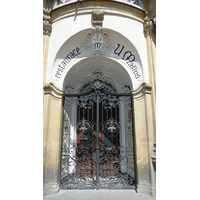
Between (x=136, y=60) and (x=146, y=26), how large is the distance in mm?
1190

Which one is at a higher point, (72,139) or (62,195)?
(72,139)

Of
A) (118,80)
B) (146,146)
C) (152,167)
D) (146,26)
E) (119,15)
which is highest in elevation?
(119,15)

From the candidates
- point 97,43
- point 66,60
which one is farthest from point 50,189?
point 97,43

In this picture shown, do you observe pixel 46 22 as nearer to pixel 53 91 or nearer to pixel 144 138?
pixel 53 91

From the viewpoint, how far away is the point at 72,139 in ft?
20.5

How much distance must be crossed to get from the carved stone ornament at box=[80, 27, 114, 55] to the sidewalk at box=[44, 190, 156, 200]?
178 inches

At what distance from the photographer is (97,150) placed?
17.2 feet

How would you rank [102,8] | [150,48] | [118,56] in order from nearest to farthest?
[150,48]
[102,8]
[118,56]

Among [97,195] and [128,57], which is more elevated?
[128,57]

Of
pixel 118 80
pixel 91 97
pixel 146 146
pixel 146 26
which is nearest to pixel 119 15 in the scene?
pixel 146 26

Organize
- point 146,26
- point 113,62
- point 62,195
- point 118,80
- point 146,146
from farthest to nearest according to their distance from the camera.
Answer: point 118,80 < point 113,62 < point 146,26 < point 146,146 < point 62,195

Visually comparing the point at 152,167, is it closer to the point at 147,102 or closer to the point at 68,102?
the point at 147,102

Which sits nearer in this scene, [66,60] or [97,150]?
[97,150]

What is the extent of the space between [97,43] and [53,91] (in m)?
2.35
